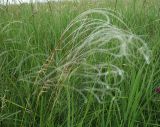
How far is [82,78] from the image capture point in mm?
1498

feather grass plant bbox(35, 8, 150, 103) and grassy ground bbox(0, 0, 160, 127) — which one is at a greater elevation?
feather grass plant bbox(35, 8, 150, 103)

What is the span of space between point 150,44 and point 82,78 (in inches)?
22.7

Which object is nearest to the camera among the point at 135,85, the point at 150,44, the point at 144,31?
the point at 135,85

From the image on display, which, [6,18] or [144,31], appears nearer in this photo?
[144,31]

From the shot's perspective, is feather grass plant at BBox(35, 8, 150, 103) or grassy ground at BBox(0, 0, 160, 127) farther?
grassy ground at BBox(0, 0, 160, 127)

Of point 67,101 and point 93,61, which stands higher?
point 93,61

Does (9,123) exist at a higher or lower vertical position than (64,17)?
lower

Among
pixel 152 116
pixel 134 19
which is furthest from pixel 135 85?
pixel 134 19

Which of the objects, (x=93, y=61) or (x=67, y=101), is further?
(x=93, y=61)

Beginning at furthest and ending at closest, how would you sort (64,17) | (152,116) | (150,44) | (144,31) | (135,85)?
(64,17) < (144,31) < (150,44) < (152,116) < (135,85)

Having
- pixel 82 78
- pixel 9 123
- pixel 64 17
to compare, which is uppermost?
pixel 64 17

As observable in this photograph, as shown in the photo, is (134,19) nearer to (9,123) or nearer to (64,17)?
(64,17)

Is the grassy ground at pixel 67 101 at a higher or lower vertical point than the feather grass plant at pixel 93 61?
lower

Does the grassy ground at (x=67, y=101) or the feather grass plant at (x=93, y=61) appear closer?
the feather grass plant at (x=93, y=61)
